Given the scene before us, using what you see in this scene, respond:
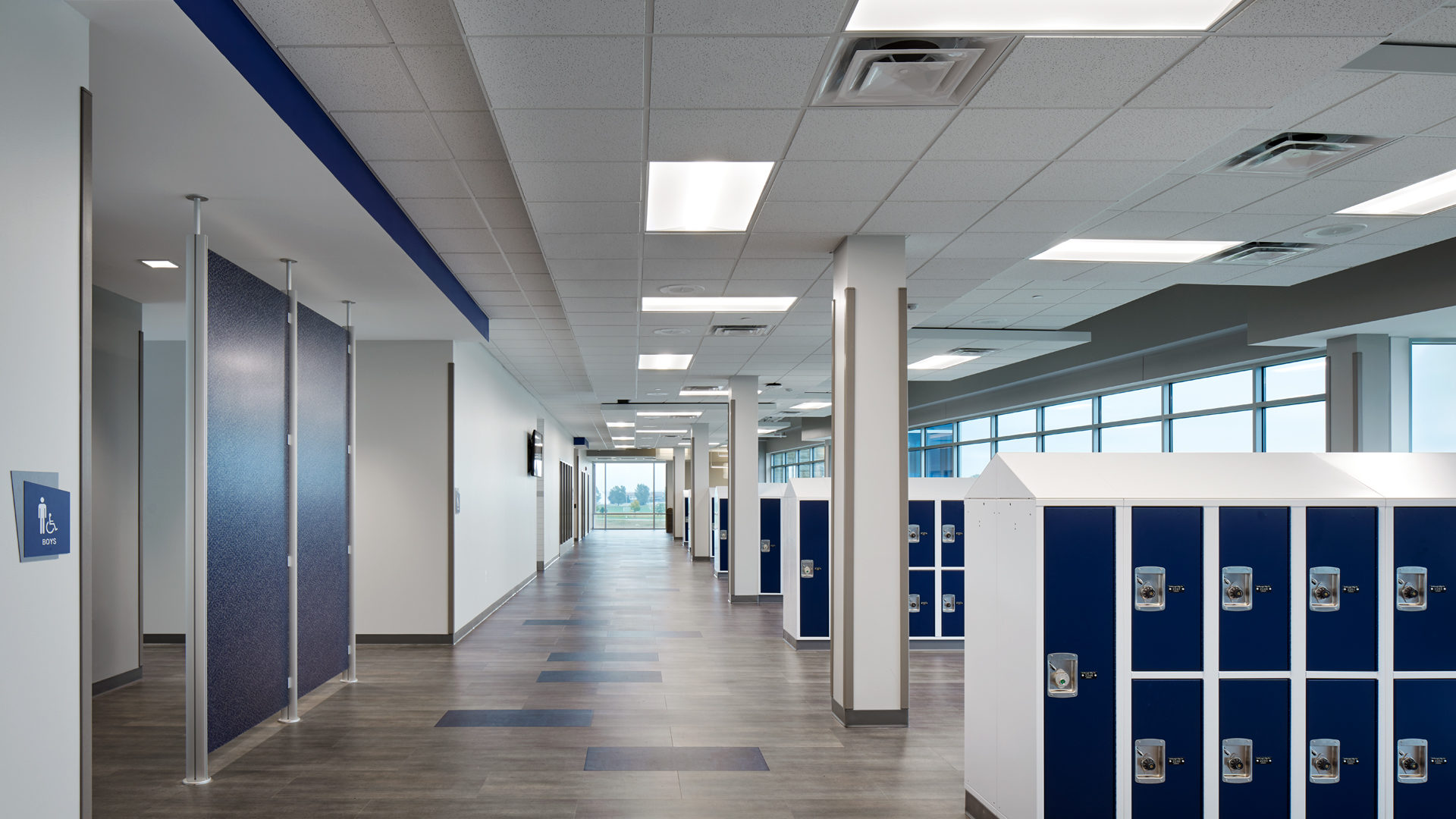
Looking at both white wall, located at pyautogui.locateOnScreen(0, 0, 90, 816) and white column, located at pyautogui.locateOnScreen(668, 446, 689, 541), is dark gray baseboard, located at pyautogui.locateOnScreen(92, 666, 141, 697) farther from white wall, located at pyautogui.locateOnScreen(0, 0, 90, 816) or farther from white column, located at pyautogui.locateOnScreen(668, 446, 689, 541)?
white column, located at pyautogui.locateOnScreen(668, 446, 689, 541)

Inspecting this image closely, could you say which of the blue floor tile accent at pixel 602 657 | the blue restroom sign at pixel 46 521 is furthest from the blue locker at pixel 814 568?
the blue restroom sign at pixel 46 521

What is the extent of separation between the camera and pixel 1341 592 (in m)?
3.62

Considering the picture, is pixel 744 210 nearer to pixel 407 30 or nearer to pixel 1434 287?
pixel 407 30

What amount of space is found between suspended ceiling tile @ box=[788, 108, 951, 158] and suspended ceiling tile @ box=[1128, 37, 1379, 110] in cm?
84

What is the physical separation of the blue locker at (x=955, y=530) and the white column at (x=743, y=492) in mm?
3858

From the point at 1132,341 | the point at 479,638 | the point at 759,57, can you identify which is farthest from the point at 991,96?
the point at 1132,341

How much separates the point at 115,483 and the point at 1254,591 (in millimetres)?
7800

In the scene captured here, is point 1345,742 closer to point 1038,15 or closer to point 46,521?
point 1038,15

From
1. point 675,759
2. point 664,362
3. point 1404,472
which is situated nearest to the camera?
point 1404,472

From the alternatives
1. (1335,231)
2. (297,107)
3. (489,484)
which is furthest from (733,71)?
(489,484)

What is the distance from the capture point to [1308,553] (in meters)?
3.63

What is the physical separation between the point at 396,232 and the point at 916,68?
328 cm

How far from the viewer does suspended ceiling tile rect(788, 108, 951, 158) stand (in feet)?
12.0

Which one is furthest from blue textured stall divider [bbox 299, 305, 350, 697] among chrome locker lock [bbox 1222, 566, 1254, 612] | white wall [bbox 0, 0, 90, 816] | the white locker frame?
chrome locker lock [bbox 1222, 566, 1254, 612]
